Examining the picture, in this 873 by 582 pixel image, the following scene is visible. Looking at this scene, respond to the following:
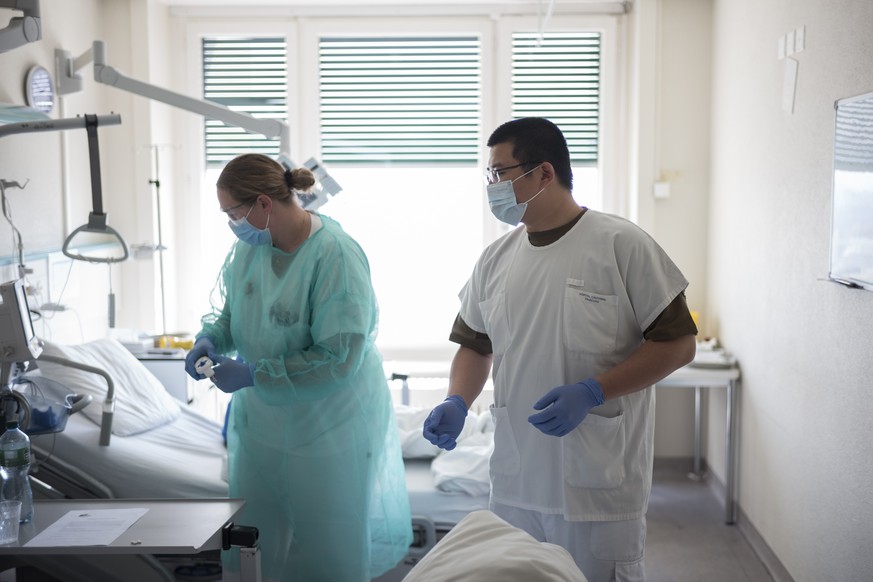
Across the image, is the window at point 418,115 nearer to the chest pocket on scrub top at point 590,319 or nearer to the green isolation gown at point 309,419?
the green isolation gown at point 309,419

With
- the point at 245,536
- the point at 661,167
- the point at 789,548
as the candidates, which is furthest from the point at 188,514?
the point at 661,167

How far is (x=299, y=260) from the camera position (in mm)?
2234

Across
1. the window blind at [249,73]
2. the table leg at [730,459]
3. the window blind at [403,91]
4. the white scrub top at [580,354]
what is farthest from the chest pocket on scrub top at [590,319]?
the window blind at [249,73]

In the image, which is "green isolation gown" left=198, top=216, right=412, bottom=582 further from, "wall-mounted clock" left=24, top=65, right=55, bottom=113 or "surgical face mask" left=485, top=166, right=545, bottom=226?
"wall-mounted clock" left=24, top=65, right=55, bottom=113

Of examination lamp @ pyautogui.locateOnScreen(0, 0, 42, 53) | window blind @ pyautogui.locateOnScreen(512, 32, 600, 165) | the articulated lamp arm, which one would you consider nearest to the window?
window blind @ pyautogui.locateOnScreen(512, 32, 600, 165)

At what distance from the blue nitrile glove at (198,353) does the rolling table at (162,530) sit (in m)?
0.34

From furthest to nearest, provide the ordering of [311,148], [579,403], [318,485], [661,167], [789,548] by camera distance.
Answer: [311,148] → [661,167] → [789,548] → [318,485] → [579,403]

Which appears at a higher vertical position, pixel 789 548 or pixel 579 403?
pixel 579 403

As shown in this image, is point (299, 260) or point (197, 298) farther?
point (197, 298)

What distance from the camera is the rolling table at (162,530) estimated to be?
177cm

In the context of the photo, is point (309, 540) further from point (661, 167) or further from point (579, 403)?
point (661, 167)

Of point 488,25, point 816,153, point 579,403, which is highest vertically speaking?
point 488,25

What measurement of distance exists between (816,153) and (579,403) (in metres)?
1.50

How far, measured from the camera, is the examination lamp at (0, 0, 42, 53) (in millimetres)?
2324
